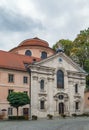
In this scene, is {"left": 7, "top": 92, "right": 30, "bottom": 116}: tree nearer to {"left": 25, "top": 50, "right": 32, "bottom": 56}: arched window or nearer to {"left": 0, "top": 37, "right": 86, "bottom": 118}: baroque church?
{"left": 0, "top": 37, "right": 86, "bottom": 118}: baroque church

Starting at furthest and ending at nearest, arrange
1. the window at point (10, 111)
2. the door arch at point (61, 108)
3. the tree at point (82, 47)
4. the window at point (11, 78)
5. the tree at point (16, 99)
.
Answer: the tree at point (82, 47) → the door arch at point (61, 108) → the window at point (11, 78) → the window at point (10, 111) → the tree at point (16, 99)

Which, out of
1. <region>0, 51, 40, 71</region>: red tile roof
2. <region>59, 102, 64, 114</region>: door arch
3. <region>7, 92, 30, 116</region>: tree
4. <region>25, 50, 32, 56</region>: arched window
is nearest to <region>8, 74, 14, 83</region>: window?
<region>0, 51, 40, 71</region>: red tile roof

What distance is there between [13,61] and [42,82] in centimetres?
625

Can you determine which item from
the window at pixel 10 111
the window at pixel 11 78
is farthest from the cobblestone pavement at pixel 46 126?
the window at pixel 11 78

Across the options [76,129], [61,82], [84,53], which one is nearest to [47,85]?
[61,82]

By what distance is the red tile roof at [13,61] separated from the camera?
154 ft

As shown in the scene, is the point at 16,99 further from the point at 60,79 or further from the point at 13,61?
the point at 60,79

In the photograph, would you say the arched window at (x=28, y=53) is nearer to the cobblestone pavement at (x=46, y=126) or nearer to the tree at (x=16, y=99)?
the tree at (x=16, y=99)

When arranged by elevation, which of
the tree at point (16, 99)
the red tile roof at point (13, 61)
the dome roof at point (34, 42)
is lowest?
the tree at point (16, 99)

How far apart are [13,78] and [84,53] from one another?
73.9ft

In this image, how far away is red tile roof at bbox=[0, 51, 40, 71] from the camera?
154ft

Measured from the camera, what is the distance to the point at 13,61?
49.3 meters

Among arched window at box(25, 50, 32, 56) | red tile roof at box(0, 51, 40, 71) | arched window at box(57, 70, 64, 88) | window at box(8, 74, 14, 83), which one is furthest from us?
arched window at box(25, 50, 32, 56)

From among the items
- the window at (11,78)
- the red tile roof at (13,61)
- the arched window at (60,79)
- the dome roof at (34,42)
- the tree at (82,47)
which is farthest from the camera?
the tree at (82,47)
